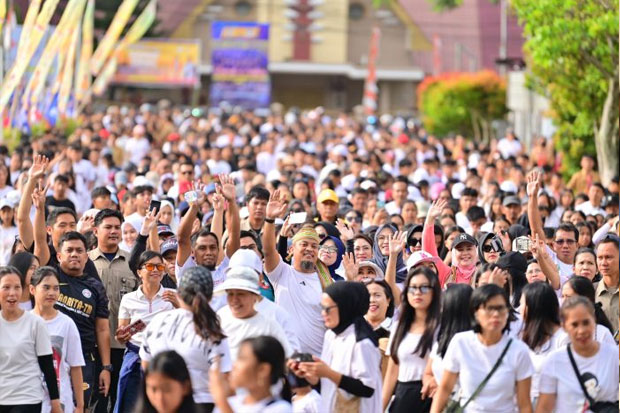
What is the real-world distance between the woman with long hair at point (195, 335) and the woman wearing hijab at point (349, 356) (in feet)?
1.85

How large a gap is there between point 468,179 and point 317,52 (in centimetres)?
5117

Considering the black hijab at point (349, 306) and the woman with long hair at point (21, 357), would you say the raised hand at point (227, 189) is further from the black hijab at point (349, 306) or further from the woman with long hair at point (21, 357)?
the black hijab at point (349, 306)

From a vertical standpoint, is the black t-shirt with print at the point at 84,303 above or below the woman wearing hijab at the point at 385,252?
below

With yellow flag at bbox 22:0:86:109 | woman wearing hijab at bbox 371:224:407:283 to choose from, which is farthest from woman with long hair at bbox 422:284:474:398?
yellow flag at bbox 22:0:86:109

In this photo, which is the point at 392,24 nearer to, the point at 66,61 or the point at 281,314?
the point at 66,61

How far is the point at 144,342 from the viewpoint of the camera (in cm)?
798

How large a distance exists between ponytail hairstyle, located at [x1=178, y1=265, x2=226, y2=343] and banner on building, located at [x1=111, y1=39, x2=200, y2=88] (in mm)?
45849

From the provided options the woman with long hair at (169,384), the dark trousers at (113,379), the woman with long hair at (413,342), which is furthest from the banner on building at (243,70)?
the woman with long hair at (169,384)

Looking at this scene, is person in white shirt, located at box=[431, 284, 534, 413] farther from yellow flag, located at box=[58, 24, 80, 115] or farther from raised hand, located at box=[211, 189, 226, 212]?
yellow flag, located at box=[58, 24, 80, 115]

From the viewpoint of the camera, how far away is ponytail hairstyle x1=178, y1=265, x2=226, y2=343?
7.75 metres

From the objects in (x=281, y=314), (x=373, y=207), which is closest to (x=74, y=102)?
(x=373, y=207)

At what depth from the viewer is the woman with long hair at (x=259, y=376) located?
6480mm

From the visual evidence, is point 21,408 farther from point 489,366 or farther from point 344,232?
point 344,232

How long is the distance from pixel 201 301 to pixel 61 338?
60.3 inches
